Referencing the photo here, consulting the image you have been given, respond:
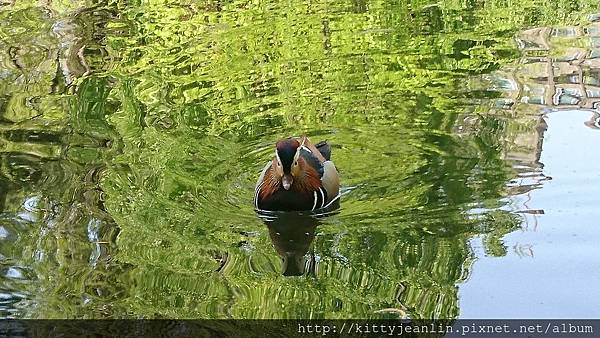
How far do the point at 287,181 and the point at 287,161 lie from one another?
15 cm

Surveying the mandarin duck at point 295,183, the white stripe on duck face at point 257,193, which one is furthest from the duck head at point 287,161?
the white stripe on duck face at point 257,193

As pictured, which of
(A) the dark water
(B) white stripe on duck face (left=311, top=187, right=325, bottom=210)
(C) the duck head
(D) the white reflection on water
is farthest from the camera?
(B) white stripe on duck face (left=311, top=187, right=325, bottom=210)

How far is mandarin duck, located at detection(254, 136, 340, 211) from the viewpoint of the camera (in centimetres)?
771

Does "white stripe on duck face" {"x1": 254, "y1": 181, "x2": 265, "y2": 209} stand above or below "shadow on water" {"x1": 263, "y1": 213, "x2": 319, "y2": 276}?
above

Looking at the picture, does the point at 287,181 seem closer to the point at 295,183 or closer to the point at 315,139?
the point at 295,183

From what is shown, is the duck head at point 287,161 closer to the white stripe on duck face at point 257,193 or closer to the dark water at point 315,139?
the white stripe on duck face at point 257,193

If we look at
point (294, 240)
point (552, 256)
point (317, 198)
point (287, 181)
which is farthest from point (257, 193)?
point (552, 256)

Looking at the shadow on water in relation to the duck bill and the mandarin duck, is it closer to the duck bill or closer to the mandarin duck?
the mandarin duck

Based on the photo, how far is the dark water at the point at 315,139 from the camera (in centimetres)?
662

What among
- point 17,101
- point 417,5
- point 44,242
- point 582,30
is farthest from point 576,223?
point 417,5

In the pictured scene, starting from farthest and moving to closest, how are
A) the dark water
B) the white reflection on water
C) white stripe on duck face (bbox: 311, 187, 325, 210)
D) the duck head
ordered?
1. white stripe on duck face (bbox: 311, 187, 325, 210)
2. the duck head
3. the dark water
4. the white reflection on water

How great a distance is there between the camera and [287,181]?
304 inches

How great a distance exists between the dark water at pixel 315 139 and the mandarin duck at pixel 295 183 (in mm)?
145

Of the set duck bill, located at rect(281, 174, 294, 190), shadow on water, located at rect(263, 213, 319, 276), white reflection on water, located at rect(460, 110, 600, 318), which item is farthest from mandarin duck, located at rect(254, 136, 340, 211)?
white reflection on water, located at rect(460, 110, 600, 318)
